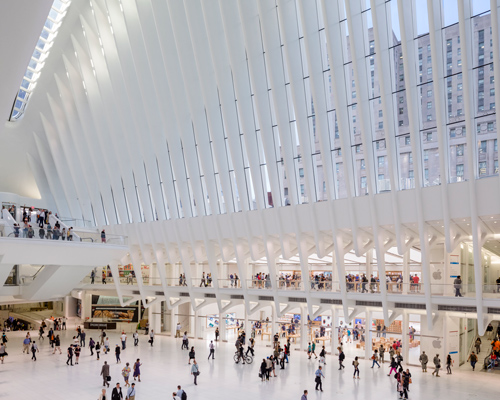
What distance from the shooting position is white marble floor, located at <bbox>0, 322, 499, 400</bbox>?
1873 centimetres

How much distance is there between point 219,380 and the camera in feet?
69.2

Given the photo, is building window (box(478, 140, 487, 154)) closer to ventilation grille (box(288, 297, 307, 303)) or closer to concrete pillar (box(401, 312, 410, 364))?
concrete pillar (box(401, 312, 410, 364))

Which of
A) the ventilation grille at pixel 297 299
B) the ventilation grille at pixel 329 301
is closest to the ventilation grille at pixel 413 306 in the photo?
the ventilation grille at pixel 329 301

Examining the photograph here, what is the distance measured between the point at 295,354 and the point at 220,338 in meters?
6.75

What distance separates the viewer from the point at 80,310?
41.9 m

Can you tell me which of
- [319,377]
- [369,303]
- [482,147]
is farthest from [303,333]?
[482,147]

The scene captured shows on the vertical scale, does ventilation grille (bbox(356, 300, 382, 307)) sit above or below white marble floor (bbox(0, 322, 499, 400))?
above

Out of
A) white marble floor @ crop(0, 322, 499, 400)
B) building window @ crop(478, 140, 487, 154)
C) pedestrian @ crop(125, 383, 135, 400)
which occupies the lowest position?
white marble floor @ crop(0, 322, 499, 400)

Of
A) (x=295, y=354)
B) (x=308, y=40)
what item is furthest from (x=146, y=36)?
(x=295, y=354)

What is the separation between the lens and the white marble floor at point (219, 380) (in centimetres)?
1873

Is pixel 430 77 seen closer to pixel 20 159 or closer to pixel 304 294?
pixel 304 294

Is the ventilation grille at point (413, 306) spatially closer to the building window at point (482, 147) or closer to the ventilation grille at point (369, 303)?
the ventilation grille at point (369, 303)

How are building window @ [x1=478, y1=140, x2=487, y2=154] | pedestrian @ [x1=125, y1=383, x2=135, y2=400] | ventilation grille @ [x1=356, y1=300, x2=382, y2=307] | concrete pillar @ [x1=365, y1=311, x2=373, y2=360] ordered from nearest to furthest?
pedestrian @ [x1=125, y1=383, x2=135, y2=400], building window @ [x1=478, y1=140, x2=487, y2=154], ventilation grille @ [x1=356, y1=300, x2=382, y2=307], concrete pillar @ [x1=365, y1=311, x2=373, y2=360]

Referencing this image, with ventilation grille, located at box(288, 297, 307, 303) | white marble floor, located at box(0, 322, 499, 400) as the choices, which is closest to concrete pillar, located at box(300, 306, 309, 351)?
white marble floor, located at box(0, 322, 499, 400)
